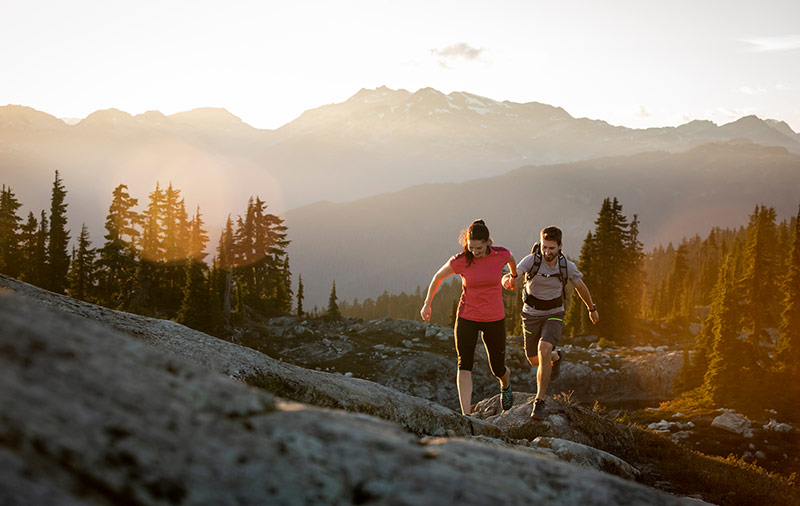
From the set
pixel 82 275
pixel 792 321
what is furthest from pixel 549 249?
pixel 82 275

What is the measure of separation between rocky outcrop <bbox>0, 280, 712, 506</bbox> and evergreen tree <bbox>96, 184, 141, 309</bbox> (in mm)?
53345

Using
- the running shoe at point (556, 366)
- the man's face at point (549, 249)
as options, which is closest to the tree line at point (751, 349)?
the running shoe at point (556, 366)

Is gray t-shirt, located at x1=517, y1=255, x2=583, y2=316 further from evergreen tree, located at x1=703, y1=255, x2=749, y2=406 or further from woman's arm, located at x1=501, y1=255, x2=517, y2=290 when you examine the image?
evergreen tree, located at x1=703, y1=255, x2=749, y2=406

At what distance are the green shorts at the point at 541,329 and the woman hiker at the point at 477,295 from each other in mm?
720

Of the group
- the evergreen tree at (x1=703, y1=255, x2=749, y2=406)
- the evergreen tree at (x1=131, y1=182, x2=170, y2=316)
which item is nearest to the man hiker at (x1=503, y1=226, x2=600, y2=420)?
the evergreen tree at (x1=703, y1=255, x2=749, y2=406)

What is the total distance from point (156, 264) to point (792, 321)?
6065cm

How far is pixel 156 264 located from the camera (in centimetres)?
5338

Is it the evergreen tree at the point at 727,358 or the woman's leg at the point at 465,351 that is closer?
the woman's leg at the point at 465,351

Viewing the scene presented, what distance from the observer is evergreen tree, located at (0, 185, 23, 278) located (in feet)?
175

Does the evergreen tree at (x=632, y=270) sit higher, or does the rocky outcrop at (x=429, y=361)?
the evergreen tree at (x=632, y=270)

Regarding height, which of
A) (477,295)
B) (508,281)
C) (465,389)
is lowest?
(465,389)

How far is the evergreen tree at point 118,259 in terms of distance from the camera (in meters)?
50.0

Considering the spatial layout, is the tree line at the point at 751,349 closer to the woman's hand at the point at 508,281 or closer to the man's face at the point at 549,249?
the man's face at the point at 549,249

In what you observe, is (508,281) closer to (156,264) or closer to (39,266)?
(156,264)
